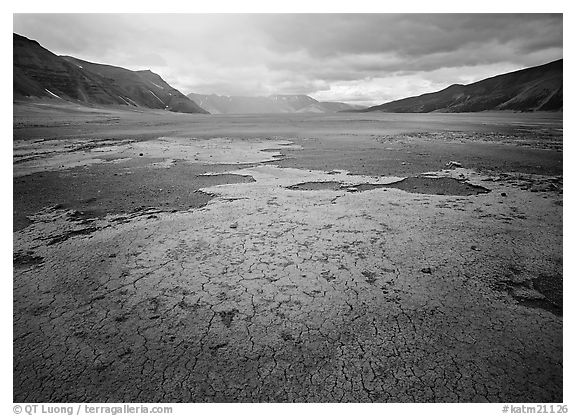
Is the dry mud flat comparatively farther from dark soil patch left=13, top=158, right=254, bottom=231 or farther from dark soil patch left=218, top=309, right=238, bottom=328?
dark soil patch left=13, top=158, right=254, bottom=231

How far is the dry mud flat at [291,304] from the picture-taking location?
201cm

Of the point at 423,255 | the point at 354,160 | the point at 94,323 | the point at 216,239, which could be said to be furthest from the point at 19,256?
the point at 354,160

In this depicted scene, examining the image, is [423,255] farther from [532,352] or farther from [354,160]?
[354,160]

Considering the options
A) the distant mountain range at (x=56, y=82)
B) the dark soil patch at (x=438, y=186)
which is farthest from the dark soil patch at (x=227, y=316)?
the distant mountain range at (x=56, y=82)

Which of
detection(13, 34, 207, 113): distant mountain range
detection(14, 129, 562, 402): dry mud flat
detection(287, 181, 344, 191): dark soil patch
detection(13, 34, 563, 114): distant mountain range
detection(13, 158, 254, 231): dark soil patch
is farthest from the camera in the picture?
detection(13, 34, 563, 114): distant mountain range

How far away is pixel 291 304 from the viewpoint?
8.95ft

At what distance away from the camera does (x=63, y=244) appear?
3875 millimetres

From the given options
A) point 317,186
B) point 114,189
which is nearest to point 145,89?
point 114,189

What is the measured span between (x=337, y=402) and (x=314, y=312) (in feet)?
2.56

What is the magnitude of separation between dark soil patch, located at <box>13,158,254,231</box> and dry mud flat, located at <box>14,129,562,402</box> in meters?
0.34

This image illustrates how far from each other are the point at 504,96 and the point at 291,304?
526 ft

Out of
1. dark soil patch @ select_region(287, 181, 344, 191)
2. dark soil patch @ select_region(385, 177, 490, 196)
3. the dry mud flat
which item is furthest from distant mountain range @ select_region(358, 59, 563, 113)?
the dry mud flat

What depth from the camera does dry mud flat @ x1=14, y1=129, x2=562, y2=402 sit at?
6.61ft

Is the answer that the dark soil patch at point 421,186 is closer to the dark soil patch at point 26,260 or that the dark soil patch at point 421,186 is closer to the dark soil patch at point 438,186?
the dark soil patch at point 438,186
